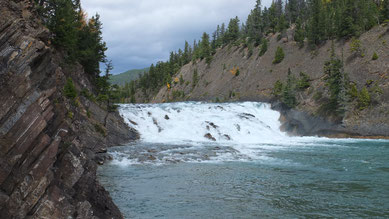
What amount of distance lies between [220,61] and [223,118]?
5661 cm

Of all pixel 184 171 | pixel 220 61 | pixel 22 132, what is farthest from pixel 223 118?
pixel 220 61

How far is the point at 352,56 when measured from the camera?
5309 centimetres

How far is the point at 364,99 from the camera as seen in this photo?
42.2 metres

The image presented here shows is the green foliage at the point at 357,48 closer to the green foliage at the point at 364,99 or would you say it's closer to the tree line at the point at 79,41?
the green foliage at the point at 364,99

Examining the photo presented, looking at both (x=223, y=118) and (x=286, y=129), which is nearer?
(x=223, y=118)

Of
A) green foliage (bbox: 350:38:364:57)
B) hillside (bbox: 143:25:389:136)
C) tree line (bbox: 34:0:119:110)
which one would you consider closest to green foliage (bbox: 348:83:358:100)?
hillside (bbox: 143:25:389:136)

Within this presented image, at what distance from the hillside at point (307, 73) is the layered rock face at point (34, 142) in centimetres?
4036

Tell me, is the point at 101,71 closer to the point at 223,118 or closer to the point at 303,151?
the point at 223,118

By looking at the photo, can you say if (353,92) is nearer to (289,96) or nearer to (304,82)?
(289,96)

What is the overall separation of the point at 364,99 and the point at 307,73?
17.7 metres

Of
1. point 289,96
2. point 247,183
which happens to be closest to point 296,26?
point 289,96

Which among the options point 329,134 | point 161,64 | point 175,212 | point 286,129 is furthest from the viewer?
point 161,64

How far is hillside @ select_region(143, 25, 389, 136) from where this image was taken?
136ft

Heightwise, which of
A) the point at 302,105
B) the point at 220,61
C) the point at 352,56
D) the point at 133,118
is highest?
the point at 220,61
